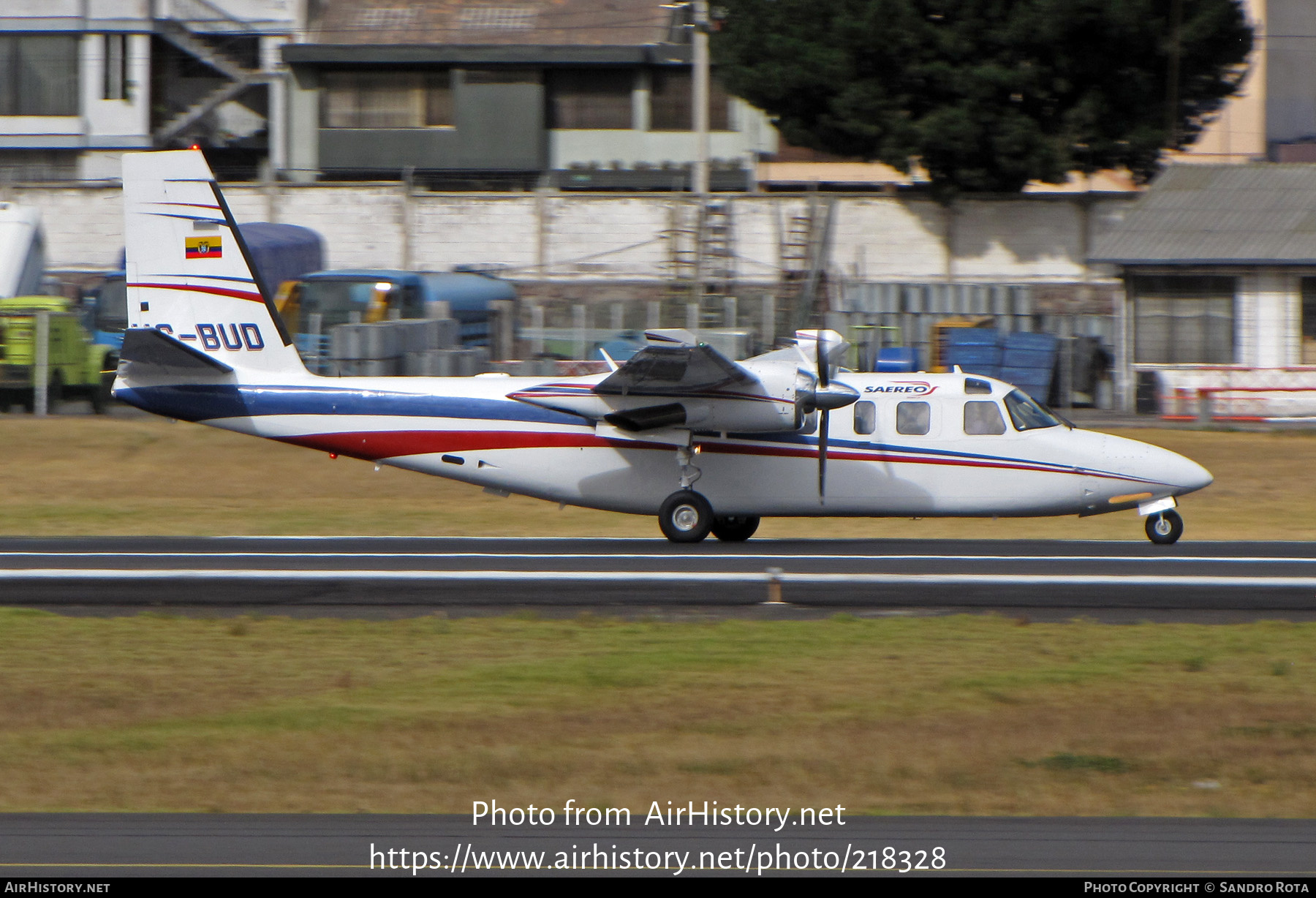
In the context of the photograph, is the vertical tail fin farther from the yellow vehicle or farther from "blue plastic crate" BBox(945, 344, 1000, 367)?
"blue plastic crate" BBox(945, 344, 1000, 367)

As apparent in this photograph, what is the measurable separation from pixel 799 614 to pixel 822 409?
17.4 ft

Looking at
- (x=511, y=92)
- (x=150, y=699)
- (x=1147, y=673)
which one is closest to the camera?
(x=150, y=699)

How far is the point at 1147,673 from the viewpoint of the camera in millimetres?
11562

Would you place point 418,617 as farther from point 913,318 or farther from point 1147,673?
point 913,318

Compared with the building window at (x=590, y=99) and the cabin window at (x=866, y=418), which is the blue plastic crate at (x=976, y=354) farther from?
the building window at (x=590, y=99)

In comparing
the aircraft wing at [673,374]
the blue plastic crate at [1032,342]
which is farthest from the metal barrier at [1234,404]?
the aircraft wing at [673,374]

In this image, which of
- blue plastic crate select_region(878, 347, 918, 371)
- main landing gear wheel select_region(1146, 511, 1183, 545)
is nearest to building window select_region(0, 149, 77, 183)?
blue plastic crate select_region(878, 347, 918, 371)

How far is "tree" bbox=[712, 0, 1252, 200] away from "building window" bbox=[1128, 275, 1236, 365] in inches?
231

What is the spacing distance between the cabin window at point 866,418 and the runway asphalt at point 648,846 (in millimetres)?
11474

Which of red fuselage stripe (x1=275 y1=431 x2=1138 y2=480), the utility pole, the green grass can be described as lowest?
the green grass

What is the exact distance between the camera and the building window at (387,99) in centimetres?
5306

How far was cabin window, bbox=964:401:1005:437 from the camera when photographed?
758 inches

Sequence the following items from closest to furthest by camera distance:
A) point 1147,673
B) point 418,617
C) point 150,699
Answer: point 150,699
point 1147,673
point 418,617

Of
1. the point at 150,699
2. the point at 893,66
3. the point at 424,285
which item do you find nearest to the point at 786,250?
the point at 893,66
